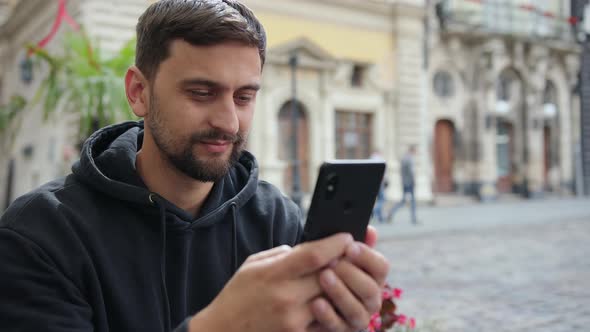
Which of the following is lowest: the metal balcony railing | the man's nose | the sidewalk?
the sidewalk

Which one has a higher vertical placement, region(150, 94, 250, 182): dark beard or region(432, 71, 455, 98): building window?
region(432, 71, 455, 98): building window

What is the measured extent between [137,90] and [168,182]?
10.5 inches

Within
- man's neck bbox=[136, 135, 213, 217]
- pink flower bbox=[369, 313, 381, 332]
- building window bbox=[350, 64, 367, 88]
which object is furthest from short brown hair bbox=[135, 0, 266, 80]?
building window bbox=[350, 64, 367, 88]

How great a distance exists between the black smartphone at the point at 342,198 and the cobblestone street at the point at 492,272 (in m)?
3.01

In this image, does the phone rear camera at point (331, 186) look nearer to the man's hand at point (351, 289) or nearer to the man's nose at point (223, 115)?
the man's hand at point (351, 289)

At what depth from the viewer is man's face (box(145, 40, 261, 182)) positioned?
134 cm

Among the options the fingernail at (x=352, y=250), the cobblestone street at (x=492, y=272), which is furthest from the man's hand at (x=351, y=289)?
the cobblestone street at (x=492, y=272)

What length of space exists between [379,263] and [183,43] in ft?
2.41

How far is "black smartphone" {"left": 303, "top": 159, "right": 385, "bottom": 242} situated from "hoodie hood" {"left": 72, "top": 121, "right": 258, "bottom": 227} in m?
0.66

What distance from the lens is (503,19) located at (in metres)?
22.2

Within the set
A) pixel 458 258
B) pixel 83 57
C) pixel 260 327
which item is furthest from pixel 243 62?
pixel 458 258

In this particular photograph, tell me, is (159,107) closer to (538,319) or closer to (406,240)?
(538,319)

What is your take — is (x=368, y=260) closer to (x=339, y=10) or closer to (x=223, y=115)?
(x=223, y=115)

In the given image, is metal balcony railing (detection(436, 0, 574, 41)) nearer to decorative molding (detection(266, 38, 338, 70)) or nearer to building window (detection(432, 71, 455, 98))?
building window (detection(432, 71, 455, 98))
